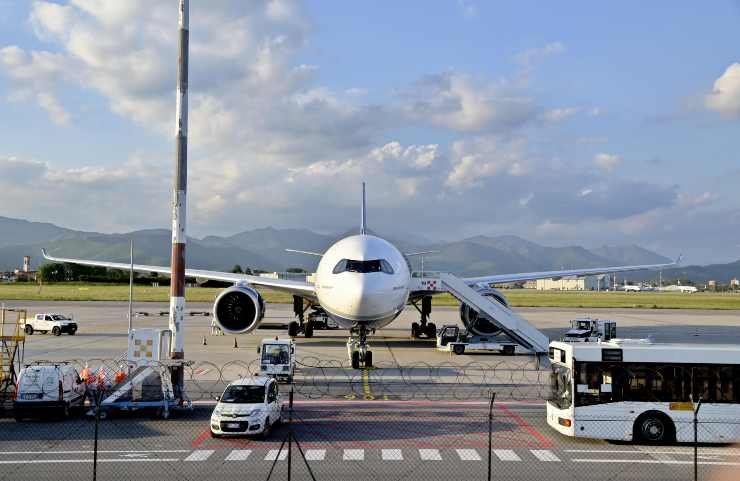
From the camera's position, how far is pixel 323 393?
23.5m

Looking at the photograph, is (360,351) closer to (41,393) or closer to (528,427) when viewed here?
(528,427)

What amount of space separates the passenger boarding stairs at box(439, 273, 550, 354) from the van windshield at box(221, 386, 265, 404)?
18259 mm

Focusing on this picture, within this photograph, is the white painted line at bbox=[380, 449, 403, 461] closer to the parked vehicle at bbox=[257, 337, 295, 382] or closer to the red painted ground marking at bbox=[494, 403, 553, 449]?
the red painted ground marking at bbox=[494, 403, 553, 449]

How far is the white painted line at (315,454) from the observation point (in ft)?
50.1

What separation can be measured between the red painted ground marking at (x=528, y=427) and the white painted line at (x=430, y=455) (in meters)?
2.66

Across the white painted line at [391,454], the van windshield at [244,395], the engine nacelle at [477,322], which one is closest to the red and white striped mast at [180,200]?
the van windshield at [244,395]

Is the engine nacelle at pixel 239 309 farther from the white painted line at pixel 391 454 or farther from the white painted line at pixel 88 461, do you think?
the white painted line at pixel 391 454

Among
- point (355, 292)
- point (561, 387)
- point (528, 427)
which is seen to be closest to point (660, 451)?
point (561, 387)

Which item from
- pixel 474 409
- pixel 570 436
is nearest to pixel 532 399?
pixel 474 409

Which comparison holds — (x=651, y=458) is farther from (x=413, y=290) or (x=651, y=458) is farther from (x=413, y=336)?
(x=413, y=336)

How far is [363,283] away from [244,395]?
11.2 meters

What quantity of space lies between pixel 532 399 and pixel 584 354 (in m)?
6.35

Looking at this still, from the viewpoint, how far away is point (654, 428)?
17.0 m

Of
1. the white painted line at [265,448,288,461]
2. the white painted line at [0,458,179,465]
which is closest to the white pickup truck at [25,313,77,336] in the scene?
the white painted line at [0,458,179,465]
